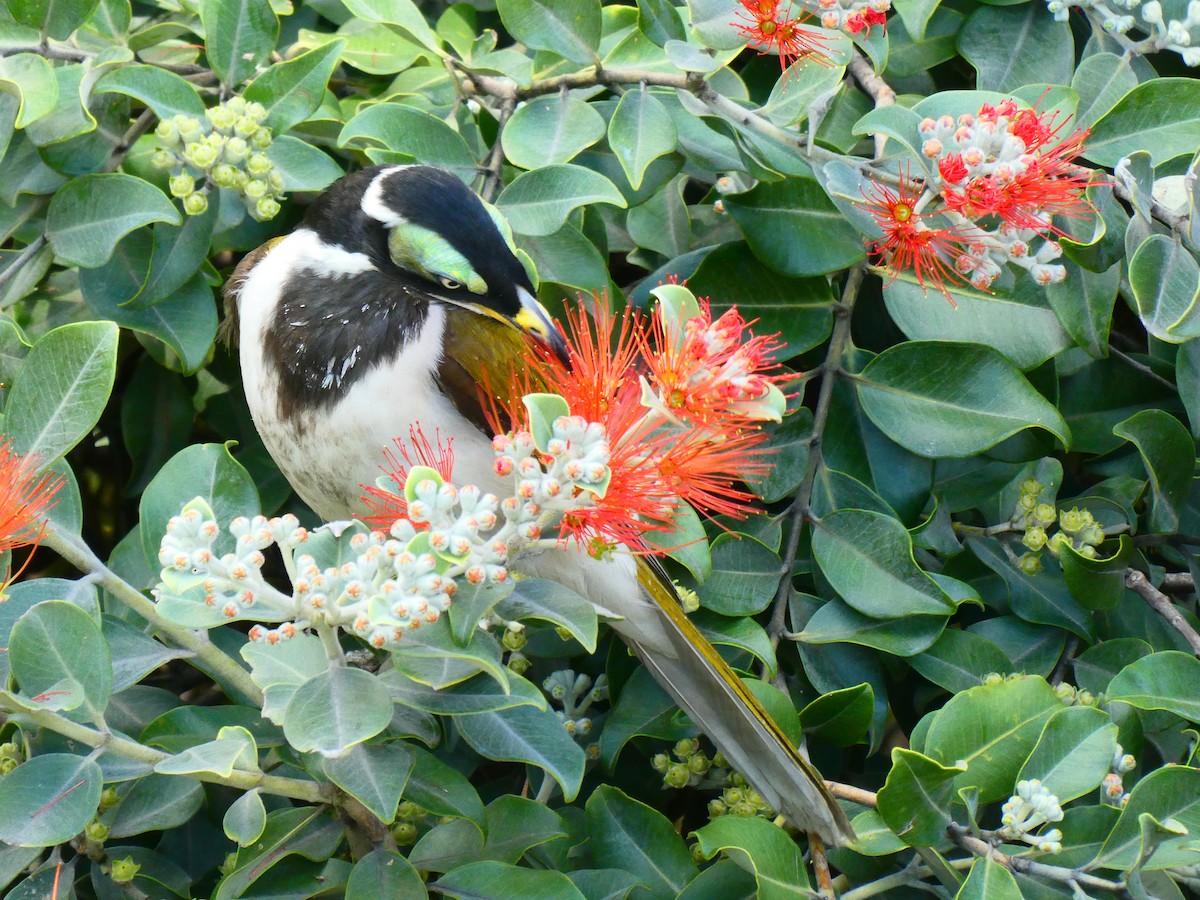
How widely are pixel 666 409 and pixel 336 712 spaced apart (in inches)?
16.0

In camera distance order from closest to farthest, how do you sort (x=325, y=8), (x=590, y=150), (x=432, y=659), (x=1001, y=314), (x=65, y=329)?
(x=432, y=659) → (x=65, y=329) → (x=1001, y=314) → (x=590, y=150) → (x=325, y=8)

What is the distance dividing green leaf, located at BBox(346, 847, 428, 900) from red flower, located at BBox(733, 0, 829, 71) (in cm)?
105

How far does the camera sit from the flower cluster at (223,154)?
1.57 metres

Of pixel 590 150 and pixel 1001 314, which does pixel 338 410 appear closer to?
pixel 590 150

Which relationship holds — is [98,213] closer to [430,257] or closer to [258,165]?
[258,165]

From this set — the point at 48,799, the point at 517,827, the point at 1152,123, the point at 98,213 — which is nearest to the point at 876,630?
A: the point at 517,827

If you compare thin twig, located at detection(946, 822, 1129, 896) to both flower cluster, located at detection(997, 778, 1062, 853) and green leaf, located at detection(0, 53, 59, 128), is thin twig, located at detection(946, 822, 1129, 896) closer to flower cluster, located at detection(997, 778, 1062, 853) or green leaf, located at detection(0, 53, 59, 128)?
flower cluster, located at detection(997, 778, 1062, 853)

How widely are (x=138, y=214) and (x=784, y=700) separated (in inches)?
41.2

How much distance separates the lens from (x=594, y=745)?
1664mm

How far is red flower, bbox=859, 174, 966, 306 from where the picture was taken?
4.74ft

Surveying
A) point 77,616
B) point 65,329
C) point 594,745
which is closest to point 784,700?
point 594,745

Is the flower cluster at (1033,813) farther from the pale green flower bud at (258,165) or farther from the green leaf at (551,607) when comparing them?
the pale green flower bud at (258,165)

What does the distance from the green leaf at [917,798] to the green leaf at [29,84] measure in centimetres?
126

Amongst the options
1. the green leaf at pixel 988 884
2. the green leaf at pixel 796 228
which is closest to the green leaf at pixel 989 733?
the green leaf at pixel 988 884
